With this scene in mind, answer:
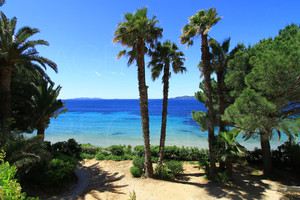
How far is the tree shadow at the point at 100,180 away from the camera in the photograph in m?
8.02

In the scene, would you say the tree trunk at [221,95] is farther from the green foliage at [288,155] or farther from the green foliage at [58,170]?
the green foliage at [58,170]

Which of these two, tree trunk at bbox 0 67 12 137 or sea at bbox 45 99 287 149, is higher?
tree trunk at bbox 0 67 12 137

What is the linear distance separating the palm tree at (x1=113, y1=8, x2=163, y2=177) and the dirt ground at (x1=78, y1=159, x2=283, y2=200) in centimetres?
152

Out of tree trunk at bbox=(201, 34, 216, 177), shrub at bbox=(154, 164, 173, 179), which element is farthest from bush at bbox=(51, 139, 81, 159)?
tree trunk at bbox=(201, 34, 216, 177)

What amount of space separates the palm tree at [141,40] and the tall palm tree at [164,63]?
1.16 metres

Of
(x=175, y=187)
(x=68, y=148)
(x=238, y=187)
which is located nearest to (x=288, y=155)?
(x=238, y=187)

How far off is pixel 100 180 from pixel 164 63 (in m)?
8.60

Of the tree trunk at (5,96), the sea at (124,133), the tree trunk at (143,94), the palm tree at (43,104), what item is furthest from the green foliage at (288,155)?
the tree trunk at (5,96)

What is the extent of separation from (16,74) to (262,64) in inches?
619

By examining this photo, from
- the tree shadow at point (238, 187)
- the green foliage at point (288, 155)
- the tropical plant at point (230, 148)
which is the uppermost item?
the tropical plant at point (230, 148)

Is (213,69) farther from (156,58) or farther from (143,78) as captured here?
(143,78)

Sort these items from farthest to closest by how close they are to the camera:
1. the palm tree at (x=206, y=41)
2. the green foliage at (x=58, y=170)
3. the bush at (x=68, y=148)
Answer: the bush at (x=68, y=148), the palm tree at (x=206, y=41), the green foliage at (x=58, y=170)

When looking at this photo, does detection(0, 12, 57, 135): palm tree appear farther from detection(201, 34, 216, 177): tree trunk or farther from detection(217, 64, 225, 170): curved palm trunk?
detection(217, 64, 225, 170): curved palm trunk

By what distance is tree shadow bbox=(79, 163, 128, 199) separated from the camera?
802 centimetres
